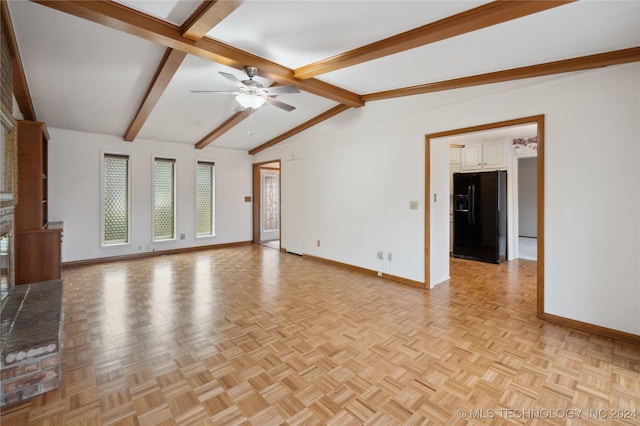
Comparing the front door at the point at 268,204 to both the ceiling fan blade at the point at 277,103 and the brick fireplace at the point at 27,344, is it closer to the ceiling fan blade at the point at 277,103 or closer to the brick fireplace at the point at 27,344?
the ceiling fan blade at the point at 277,103

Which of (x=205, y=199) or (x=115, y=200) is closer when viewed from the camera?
(x=115, y=200)

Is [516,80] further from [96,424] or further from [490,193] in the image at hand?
[96,424]

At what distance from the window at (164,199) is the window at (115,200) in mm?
526

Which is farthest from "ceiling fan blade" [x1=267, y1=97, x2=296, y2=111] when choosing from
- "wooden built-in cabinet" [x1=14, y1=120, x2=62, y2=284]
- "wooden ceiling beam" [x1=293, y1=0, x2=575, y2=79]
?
"wooden built-in cabinet" [x1=14, y1=120, x2=62, y2=284]

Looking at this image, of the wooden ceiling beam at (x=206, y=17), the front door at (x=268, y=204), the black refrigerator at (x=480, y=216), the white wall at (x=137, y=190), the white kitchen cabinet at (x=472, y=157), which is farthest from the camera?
the front door at (x=268, y=204)

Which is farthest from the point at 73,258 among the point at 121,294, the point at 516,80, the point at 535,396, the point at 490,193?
the point at 490,193

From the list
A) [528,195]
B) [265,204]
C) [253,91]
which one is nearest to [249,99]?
[253,91]

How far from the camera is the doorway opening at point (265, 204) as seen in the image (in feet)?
26.5

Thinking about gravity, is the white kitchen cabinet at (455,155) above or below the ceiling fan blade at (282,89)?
below

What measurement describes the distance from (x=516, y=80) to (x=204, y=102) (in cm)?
411

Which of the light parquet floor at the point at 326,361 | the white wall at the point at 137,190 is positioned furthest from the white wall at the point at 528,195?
the white wall at the point at 137,190

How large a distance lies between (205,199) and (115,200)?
1.83 metres

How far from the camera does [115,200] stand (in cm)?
607

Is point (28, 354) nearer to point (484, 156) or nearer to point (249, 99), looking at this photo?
point (249, 99)
